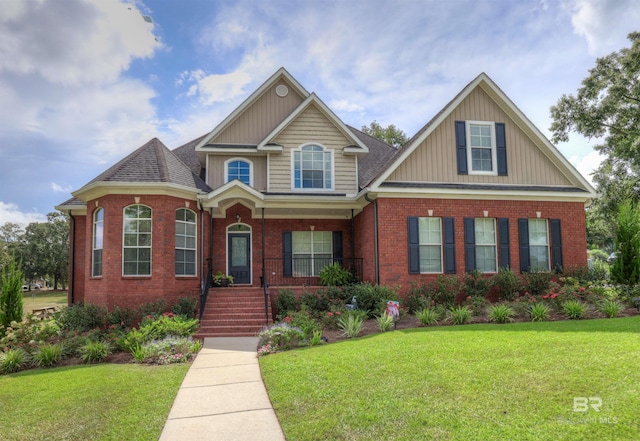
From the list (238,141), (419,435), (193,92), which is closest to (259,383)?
(419,435)

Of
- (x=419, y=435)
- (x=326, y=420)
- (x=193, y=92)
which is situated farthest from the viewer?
(x=193, y=92)

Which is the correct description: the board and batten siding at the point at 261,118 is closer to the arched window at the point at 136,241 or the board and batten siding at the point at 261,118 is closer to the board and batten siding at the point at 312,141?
the board and batten siding at the point at 312,141

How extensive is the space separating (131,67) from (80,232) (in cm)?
690

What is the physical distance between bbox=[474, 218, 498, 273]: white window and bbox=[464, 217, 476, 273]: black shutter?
202mm

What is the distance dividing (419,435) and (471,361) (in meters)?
2.55

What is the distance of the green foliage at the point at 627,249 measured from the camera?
12.6 m

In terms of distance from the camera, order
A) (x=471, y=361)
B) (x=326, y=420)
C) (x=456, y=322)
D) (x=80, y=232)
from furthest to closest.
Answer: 1. (x=80, y=232)
2. (x=456, y=322)
3. (x=471, y=361)
4. (x=326, y=420)

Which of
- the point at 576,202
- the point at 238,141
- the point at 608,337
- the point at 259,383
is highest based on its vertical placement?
the point at 238,141

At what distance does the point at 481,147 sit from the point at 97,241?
1249 centimetres

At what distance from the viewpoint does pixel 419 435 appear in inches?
168

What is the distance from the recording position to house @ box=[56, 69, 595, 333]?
41.9 ft

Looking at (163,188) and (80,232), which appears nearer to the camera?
(163,188)

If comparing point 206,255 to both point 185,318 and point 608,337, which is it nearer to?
point 185,318

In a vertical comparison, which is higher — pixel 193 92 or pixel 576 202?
pixel 193 92
